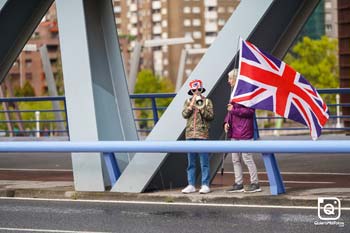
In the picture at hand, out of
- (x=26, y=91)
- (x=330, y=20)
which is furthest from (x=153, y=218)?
(x=330, y=20)

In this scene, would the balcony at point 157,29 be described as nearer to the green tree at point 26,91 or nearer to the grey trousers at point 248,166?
the green tree at point 26,91

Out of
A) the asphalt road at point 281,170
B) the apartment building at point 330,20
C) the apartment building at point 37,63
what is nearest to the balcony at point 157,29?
the apartment building at point 37,63

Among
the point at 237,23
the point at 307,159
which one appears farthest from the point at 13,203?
the point at 307,159

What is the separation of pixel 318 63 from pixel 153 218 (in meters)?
114

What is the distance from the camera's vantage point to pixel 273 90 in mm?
13398

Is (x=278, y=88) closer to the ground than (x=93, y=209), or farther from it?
farther from it

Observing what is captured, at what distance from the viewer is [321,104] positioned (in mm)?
13172

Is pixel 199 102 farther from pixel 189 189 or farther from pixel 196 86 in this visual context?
pixel 189 189

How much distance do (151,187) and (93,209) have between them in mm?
1864

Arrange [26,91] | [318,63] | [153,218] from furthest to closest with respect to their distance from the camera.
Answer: [26,91] → [318,63] → [153,218]

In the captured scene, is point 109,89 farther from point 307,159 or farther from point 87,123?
point 307,159

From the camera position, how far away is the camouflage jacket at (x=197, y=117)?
561 inches

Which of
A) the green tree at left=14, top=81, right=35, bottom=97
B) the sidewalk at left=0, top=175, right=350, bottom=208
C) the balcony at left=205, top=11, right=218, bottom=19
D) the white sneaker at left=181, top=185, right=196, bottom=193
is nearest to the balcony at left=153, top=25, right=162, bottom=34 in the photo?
the balcony at left=205, top=11, right=218, bottom=19

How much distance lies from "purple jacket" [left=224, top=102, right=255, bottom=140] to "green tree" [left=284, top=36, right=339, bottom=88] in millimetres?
106718
